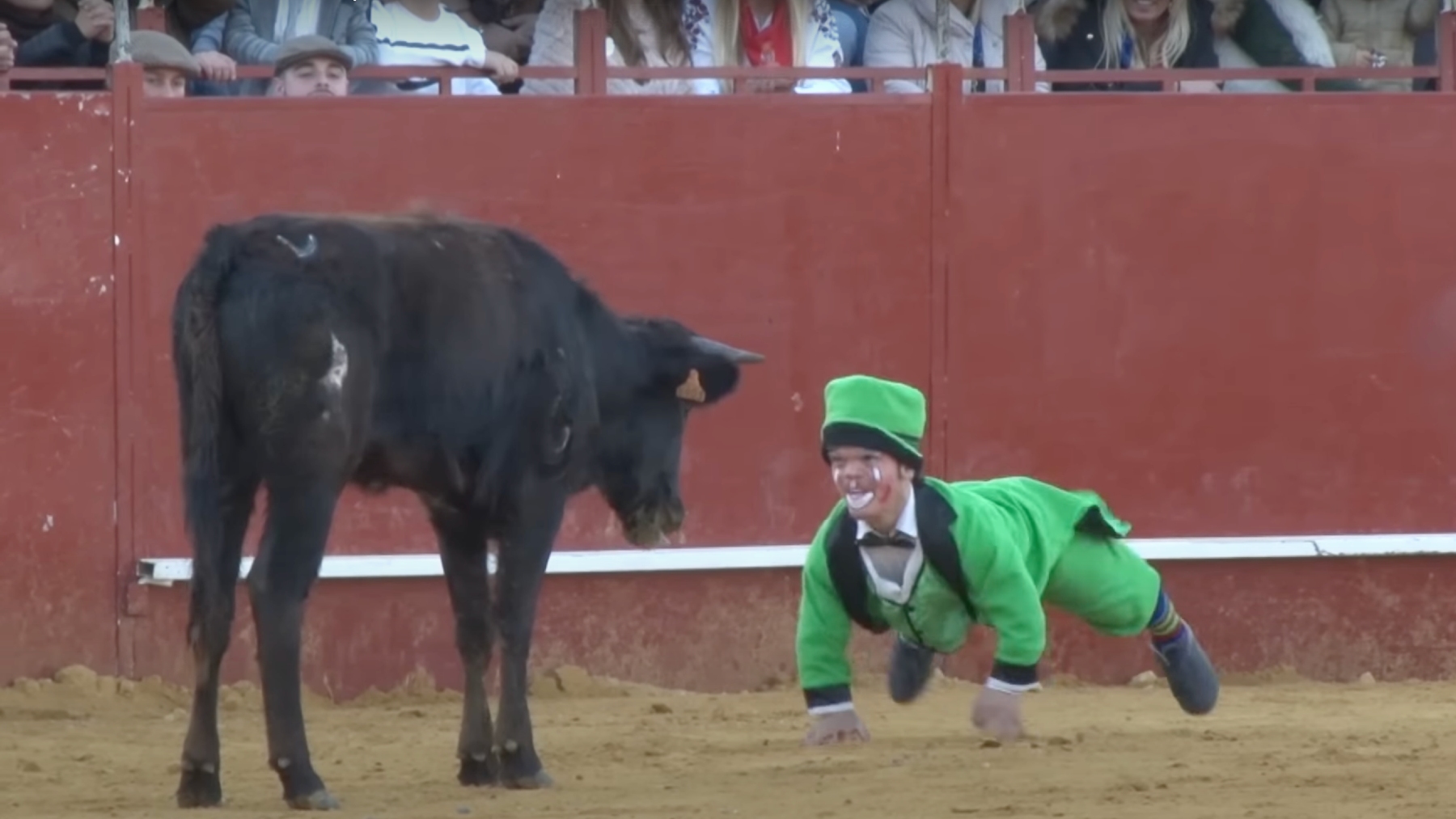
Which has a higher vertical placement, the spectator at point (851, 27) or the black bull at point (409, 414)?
the spectator at point (851, 27)

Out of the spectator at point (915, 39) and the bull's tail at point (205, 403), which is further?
the spectator at point (915, 39)

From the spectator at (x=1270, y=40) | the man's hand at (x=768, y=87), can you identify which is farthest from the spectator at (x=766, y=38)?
the spectator at (x=1270, y=40)

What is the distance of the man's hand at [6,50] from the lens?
944cm

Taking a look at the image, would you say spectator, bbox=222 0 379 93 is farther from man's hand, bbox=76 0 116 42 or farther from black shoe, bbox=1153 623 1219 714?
black shoe, bbox=1153 623 1219 714

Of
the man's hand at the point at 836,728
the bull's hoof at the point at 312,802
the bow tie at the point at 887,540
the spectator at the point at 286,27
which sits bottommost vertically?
the bull's hoof at the point at 312,802

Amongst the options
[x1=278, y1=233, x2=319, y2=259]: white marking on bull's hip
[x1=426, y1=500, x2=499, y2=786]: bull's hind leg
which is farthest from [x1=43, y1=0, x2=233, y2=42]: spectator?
[x1=278, y1=233, x2=319, y2=259]: white marking on bull's hip

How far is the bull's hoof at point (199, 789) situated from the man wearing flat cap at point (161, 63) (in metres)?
3.46

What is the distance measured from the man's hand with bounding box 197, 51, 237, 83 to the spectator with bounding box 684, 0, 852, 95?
71.5 inches

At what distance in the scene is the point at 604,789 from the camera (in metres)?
7.27

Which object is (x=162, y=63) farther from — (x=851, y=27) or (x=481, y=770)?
(x=481, y=770)

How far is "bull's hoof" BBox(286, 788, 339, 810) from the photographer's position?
6.75m

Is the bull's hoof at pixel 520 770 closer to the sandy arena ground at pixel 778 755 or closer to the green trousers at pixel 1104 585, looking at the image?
the sandy arena ground at pixel 778 755

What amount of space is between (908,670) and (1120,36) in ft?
13.5

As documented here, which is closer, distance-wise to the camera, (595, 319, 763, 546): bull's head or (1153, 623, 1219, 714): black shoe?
(1153, 623, 1219, 714): black shoe
